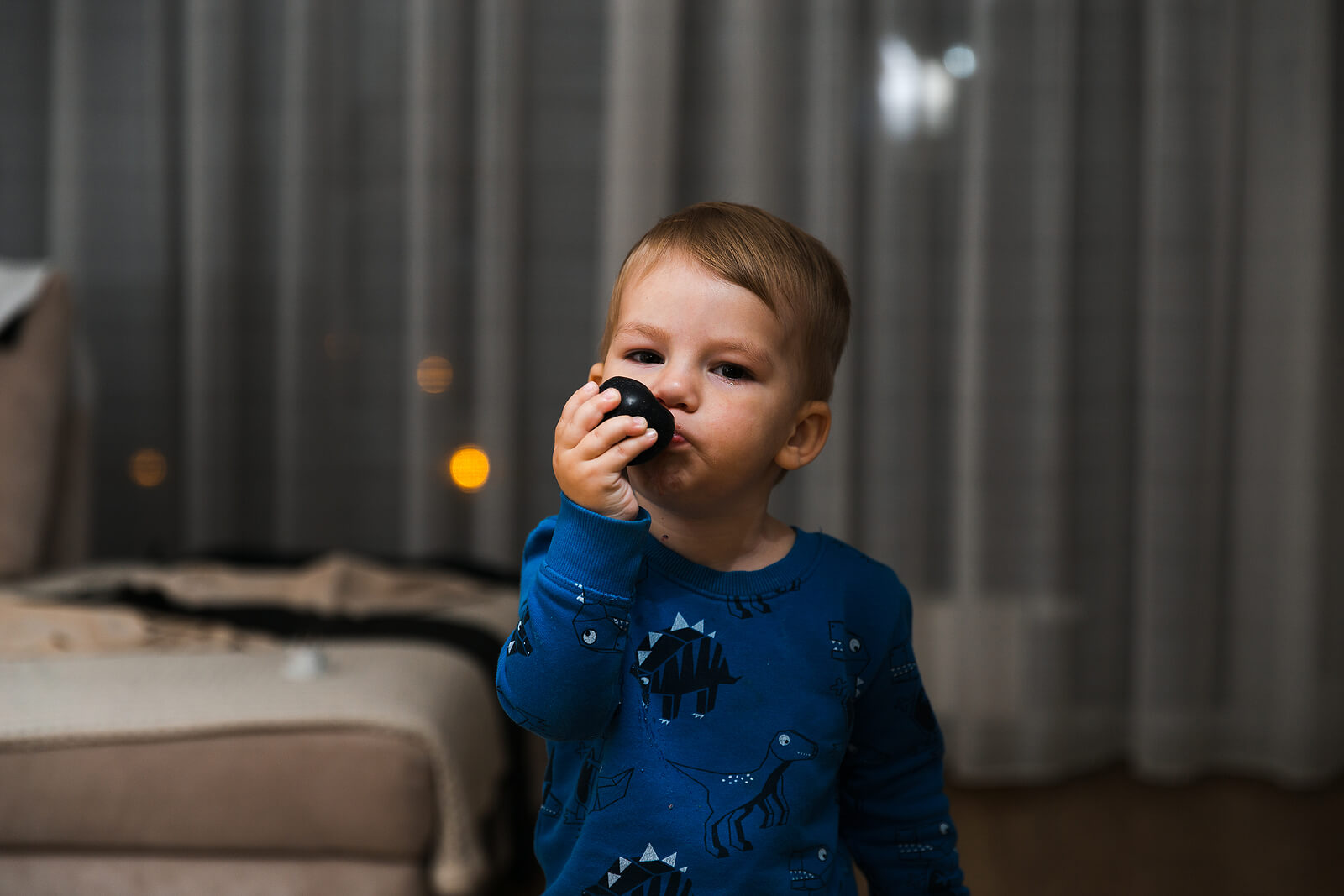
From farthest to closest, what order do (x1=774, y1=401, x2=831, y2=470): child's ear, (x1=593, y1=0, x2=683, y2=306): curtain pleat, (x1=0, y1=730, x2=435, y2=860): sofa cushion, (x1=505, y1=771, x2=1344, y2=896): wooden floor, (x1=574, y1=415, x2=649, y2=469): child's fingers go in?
(x1=593, y1=0, x2=683, y2=306): curtain pleat < (x1=505, y1=771, x2=1344, y2=896): wooden floor < (x1=0, y1=730, x2=435, y2=860): sofa cushion < (x1=774, y1=401, x2=831, y2=470): child's ear < (x1=574, y1=415, x2=649, y2=469): child's fingers

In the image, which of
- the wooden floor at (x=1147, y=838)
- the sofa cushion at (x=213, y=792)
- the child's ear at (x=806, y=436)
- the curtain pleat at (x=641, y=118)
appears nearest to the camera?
the child's ear at (x=806, y=436)

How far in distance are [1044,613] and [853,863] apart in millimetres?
1644

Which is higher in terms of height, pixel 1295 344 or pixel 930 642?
pixel 1295 344

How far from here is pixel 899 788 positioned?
0.69m

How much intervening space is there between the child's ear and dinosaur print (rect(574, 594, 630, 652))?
0.16 meters

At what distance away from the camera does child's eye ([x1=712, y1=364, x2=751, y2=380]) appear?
591 mm

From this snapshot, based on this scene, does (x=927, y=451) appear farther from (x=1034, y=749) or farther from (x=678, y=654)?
(x=678, y=654)

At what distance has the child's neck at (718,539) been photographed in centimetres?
62

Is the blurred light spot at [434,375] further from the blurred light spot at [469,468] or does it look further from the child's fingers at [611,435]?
the child's fingers at [611,435]

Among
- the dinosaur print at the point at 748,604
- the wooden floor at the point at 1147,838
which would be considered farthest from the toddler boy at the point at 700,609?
the wooden floor at the point at 1147,838

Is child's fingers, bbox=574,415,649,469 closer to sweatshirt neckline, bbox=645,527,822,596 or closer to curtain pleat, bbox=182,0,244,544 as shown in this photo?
sweatshirt neckline, bbox=645,527,822,596

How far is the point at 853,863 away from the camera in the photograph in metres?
0.70

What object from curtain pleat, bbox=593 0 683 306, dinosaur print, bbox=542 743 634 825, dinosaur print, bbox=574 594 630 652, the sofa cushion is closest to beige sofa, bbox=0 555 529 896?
the sofa cushion

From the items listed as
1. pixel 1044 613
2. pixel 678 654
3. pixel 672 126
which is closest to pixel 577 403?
pixel 678 654
